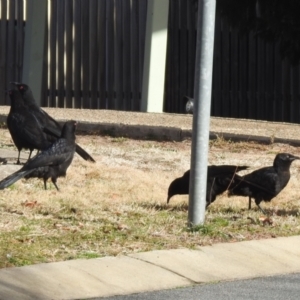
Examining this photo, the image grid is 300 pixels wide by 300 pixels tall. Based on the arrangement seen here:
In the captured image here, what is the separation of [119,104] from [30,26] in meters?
2.28

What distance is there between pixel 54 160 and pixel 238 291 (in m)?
3.87

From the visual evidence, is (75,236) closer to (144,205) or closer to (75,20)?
(144,205)

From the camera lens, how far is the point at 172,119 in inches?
626

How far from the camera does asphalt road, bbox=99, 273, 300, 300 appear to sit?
637 cm

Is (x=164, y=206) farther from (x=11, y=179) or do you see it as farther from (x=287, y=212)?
(x=11, y=179)

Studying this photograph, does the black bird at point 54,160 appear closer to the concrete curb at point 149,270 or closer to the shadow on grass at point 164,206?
the shadow on grass at point 164,206

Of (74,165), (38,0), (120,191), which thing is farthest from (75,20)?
(120,191)

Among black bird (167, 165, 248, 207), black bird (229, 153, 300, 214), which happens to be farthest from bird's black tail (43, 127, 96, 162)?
black bird (229, 153, 300, 214)

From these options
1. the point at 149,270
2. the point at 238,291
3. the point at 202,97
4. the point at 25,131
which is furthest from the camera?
the point at 25,131

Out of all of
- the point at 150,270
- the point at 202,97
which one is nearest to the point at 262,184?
the point at 202,97

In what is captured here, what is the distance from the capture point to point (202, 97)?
796 centimetres

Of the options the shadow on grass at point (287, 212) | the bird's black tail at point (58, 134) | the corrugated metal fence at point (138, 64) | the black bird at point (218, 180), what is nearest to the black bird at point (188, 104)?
the corrugated metal fence at point (138, 64)

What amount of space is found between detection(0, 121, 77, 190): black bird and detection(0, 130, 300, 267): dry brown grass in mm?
198

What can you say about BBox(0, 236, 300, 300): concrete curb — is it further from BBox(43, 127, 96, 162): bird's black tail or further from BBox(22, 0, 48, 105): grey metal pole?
BBox(22, 0, 48, 105): grey metal pole
